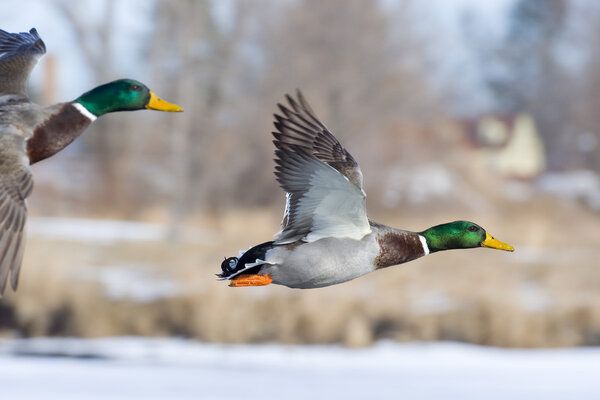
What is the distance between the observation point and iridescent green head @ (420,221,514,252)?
10.3 ft

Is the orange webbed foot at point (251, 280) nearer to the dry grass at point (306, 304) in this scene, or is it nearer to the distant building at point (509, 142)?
the dry grass at point (306, 304)

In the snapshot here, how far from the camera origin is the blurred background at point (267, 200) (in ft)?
47.2

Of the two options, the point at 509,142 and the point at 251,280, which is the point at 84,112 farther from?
the point at 509,142

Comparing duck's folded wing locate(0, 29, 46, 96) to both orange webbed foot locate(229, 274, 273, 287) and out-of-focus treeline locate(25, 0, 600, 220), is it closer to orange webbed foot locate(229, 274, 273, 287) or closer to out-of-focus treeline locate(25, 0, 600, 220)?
orange webbed foot locate(229, 274, 273, 287)

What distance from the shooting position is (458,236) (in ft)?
Result: 10.5

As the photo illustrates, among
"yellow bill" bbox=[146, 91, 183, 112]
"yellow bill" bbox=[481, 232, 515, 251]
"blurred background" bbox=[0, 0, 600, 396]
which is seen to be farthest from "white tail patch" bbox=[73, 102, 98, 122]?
"blurred background" bbox=[0, 0, 600, 396]

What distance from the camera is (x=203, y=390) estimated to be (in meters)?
14.8

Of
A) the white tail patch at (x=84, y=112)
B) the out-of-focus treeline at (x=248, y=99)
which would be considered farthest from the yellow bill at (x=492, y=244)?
the out-of-focus treeline at (x=248, y=99)

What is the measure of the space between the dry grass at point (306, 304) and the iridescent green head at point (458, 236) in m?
11.1

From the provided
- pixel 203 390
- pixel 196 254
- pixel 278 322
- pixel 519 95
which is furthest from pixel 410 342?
pixel 519 95

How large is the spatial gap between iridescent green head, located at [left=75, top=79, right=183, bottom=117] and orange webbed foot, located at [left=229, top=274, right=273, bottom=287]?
715 mm

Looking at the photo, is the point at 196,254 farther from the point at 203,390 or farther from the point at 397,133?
the point at 397,133

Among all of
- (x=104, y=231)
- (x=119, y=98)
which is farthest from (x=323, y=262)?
(x=104, y=231)

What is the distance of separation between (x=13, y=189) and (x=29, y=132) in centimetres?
21
